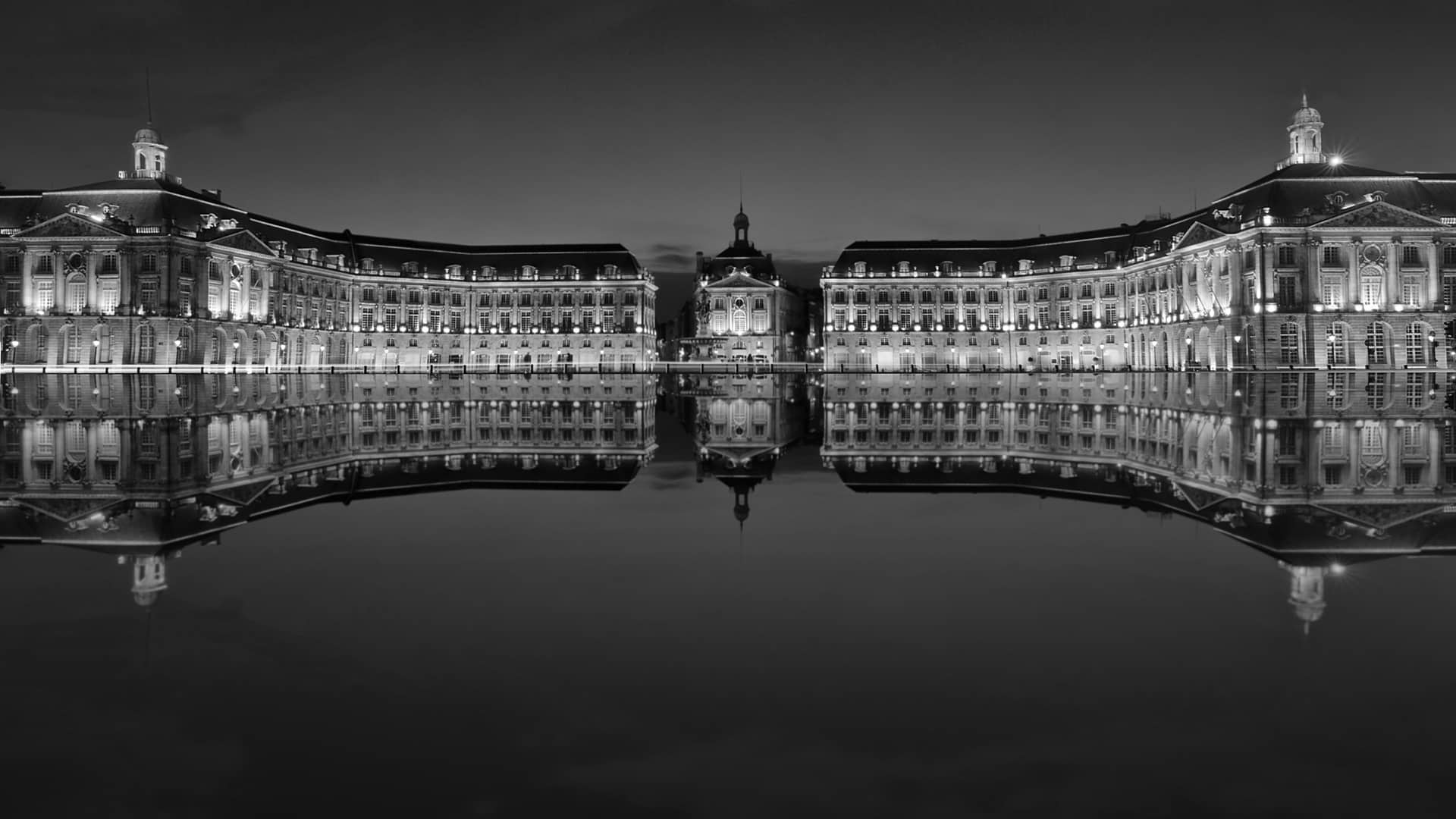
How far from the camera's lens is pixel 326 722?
4238 mm

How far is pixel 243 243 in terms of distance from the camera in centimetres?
7675

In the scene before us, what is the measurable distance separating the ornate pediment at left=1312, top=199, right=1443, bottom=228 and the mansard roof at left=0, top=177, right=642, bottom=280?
6997cm

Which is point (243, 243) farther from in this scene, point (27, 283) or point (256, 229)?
point (27, 283)

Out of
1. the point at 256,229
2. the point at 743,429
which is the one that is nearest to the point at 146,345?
the point at 256,229

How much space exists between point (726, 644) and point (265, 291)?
8639 centimetres

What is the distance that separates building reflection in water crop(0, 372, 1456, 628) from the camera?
9.13m

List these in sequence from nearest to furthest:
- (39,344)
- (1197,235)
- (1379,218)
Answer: (1379,218) < (39,344) < (1197,235)

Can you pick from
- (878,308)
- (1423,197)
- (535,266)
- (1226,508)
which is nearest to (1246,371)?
(1423,197)

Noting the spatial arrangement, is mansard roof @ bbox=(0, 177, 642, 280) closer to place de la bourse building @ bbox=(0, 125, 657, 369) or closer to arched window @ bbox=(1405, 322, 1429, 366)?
place de la bourse building @ bbox=(0, 125, 657, 369)

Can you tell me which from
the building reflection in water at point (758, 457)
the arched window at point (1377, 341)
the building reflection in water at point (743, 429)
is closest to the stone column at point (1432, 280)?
the arched window at point (1377, 341)

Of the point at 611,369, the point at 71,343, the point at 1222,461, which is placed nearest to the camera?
the point at 1222,461

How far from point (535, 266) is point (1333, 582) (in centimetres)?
10649

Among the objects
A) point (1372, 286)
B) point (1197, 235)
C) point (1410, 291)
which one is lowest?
point (1410, 291)

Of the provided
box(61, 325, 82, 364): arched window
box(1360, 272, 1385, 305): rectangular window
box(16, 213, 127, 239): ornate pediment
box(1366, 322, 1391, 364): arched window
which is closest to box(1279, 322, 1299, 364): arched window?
box(1366, 322, 1391, 364): arched window
